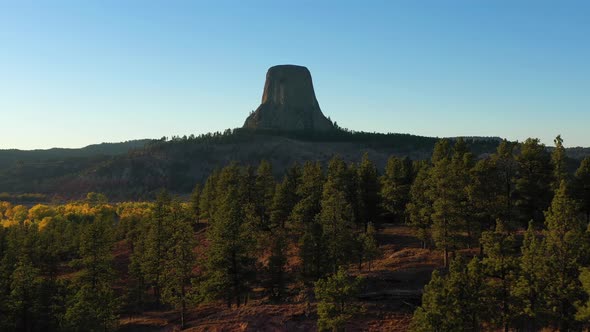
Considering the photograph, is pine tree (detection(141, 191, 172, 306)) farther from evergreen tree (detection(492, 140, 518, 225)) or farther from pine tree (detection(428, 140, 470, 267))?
evergreen tree (detection(492, 140, 518, 225))

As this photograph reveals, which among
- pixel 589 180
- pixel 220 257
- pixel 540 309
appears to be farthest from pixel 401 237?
pixel 540 309

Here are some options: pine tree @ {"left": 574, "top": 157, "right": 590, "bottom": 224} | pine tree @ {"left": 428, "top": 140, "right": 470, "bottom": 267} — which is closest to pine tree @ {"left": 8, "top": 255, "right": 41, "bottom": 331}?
pine tree @ {"left": 428, "top": 140, "right": 470, "bottom": 267}

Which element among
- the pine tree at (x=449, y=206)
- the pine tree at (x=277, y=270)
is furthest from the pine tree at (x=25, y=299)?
the pine tree at (x=449, y=206)

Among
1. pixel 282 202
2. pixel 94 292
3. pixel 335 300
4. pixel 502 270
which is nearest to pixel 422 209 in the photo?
pixel 502 270

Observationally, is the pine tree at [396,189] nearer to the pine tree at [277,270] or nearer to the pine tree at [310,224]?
the pine tree at [310,224]

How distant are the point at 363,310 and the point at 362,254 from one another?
14.2 metres

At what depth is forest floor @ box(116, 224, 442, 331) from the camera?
35.2 m

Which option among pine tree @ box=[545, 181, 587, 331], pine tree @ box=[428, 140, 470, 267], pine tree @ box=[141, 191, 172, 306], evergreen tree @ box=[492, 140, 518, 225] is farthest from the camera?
evergreen tree @ box=[492, 140, 518, 225]

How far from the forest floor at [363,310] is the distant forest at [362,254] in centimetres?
115

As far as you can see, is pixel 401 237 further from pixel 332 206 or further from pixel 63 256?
pixel 63 256

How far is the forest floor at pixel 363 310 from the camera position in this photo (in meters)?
35.2

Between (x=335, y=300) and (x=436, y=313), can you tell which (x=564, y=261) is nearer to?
(x=436, y=313)

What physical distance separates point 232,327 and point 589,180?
39.4 metres

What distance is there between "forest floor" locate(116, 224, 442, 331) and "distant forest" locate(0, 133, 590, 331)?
1.15 metres
